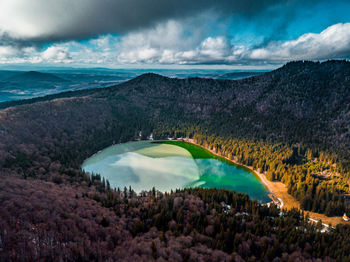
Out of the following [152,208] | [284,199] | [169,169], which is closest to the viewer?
[152,208]

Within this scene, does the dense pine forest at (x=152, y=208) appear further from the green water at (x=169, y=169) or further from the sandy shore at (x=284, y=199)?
the green water at (x=169, y=169)

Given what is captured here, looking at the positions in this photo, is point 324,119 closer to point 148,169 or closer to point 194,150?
point 194,150

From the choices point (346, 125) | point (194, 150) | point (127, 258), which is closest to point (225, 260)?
point (127, 258)

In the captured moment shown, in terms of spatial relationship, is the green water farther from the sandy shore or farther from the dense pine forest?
the dense pine forest

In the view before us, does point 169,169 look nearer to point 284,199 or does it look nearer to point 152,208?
point 152,208

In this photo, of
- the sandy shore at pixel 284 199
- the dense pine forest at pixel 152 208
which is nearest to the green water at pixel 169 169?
the sandy shore at pixel 284 199

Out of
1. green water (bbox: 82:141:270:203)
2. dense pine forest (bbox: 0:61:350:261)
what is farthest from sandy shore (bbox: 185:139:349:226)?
green water (bbox: 82:141:270:203)

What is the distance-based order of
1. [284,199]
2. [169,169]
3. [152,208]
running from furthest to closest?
[169,169]
[284,199]
[152,208]

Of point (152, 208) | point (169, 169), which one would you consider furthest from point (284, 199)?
point (152, 208)
